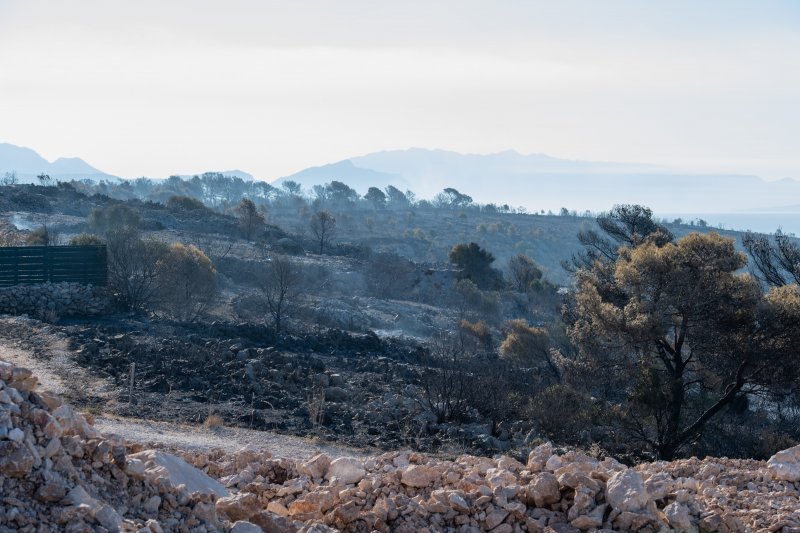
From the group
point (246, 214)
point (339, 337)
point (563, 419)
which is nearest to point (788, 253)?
point (563, 419)

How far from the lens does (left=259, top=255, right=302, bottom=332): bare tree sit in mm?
26995

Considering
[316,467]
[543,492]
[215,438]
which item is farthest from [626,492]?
[215,438]

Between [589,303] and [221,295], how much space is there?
18.4 metres

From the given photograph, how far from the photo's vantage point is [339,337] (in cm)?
2414

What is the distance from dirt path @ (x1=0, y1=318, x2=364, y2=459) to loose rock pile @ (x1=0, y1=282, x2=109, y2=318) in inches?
116

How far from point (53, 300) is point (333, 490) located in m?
19.1

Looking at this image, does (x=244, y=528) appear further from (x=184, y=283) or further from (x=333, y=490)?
(x=184, y=283)

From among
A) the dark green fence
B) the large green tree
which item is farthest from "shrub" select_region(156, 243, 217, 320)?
the large green tree

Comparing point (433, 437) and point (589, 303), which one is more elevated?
point (589, 303)

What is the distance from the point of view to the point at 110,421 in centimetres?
1291

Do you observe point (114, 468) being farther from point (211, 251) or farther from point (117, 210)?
point (117, 210)

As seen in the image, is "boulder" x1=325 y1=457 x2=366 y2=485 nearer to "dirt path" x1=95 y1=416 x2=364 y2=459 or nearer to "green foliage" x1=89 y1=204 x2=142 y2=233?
"dirt path" x1=95 y1=416 x2=364 y2=459

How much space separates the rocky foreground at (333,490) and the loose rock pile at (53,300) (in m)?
16.4

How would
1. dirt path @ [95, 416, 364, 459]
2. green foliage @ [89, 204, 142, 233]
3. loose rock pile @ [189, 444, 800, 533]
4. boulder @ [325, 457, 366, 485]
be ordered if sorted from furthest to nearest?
1. green foliage @ [89, 204, 142, 233]
2. dirt path @ [95, 416, 364, 459]
3. boulder @ [325, 457, 366, 485]
4. loose rock pile @ [189, 444, 800, 533]
